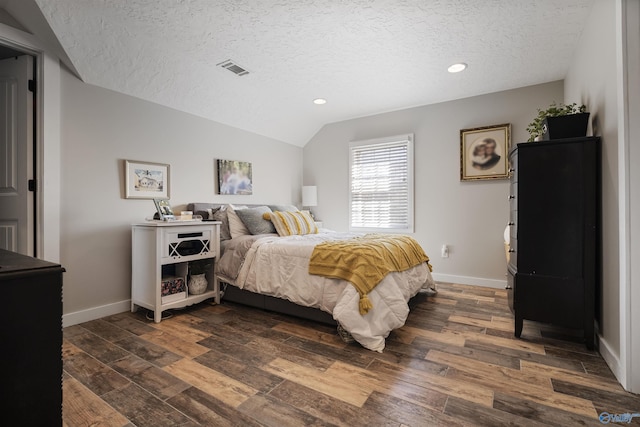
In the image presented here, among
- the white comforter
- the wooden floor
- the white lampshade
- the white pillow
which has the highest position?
the white lampshade

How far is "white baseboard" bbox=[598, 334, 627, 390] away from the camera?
1656 mm

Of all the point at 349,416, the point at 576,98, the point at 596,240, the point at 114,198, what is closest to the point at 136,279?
the point at 114,198

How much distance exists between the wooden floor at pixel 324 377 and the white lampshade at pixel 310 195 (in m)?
2.70

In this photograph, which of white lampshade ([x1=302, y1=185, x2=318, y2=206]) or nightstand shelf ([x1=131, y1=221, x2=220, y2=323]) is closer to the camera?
nightstand shelf ([x1=131, y1=221, x2=220, y2=323])

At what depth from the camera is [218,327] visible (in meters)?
2.54

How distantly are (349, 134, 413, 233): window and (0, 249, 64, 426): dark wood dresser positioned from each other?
13.3ft

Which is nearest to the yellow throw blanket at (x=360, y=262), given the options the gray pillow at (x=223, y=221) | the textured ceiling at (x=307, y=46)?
the gray pillow at (x=223, y=221)

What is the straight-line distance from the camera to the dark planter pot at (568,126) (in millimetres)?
2217

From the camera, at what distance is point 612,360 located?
1.80 meters

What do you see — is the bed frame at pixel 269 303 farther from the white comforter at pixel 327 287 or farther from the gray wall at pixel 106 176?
the gray wall at pixel 106 176

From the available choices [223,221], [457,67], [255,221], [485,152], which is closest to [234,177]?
[223,221]

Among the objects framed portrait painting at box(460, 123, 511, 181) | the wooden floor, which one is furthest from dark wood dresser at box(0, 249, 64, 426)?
framed portrait painting at box(460, 123, 511, 181)

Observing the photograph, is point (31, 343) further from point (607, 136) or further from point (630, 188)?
point (607, 136)

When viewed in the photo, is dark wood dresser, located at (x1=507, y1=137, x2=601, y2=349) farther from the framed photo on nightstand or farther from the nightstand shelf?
the framed photo on nightstand
